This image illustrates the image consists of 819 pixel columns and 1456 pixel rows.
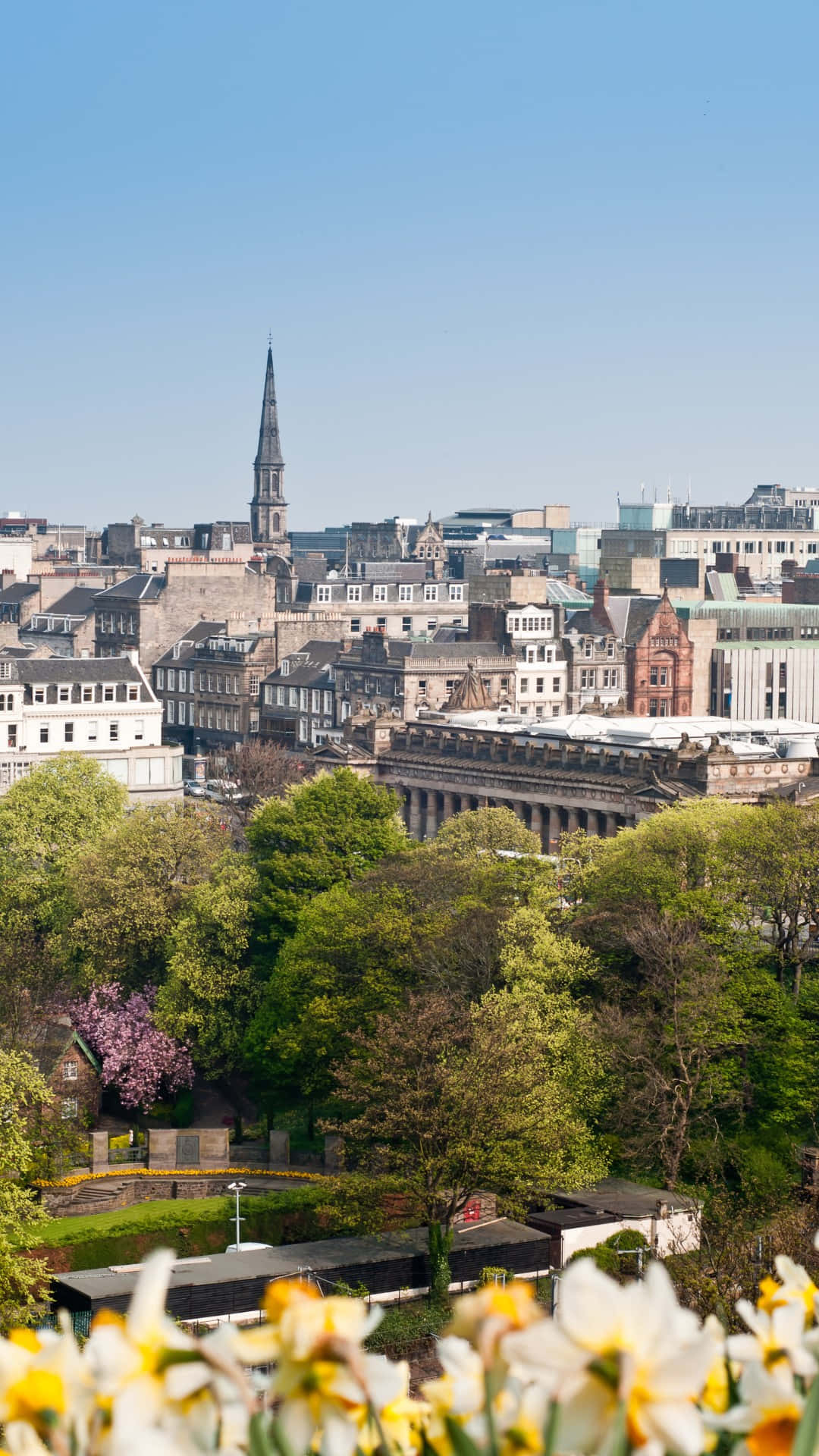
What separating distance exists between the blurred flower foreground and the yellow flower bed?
6551 centimetres

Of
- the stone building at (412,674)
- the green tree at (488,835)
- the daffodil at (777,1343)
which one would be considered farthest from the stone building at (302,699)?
the daffodil at (777,1343)

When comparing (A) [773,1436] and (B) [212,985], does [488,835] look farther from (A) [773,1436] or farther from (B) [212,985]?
(A) [773,1436]

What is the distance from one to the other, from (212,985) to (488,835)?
70.6 ft

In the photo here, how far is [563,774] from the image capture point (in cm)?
12581

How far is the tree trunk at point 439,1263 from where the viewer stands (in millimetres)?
62156

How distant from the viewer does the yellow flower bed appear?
7425 cm

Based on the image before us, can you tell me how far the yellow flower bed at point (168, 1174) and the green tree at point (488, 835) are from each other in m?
24.3

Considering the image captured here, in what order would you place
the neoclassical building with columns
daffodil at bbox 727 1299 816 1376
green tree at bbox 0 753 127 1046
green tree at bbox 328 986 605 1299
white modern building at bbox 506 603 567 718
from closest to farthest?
daffodil at bbox 727 1299 816 1376 → green tree at bbox 328 986 605 1299 → green tree at bbox 0 753 127 1046 → the neoclassical building with columns → white modern building at bbox 506 603 567 718

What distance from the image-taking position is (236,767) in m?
150

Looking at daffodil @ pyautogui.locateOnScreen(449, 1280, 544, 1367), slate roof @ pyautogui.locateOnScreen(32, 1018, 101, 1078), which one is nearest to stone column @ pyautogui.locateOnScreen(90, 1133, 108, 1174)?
slate roof @ pyautogui.locateOnScreen(32, 1018, 101, 1078)

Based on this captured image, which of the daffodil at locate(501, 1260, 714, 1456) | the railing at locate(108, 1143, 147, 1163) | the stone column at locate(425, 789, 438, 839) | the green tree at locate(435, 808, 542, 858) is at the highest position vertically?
the daffodil at locate(501, 1260, 714, 1456)

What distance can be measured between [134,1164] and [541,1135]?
2063cm

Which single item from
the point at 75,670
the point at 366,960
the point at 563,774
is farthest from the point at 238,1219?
the point at 75,670

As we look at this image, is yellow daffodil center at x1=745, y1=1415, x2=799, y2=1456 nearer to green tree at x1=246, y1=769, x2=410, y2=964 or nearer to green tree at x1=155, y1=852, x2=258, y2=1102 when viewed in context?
green tree at x1=155, y1=852, x2=258, y2=1102
